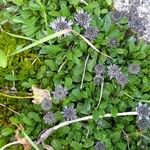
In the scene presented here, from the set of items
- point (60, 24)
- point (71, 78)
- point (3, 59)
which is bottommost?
point (71, 78)

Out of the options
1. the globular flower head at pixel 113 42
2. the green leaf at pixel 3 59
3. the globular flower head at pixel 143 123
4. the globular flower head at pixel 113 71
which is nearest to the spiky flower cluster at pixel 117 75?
the globular flower head at pixel 113 71

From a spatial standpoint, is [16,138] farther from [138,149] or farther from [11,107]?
[138,149]

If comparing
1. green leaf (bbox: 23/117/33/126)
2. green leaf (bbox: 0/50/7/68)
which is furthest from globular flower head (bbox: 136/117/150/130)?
green leaf (bbox: 0/50/7/68)

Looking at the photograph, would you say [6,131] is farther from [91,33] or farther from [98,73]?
[91,33]

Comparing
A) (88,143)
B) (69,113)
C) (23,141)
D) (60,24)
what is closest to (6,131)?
(23,141)

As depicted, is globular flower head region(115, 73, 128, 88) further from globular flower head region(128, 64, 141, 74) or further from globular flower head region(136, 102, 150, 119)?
globular flower head region(136, 102, 150, 119)

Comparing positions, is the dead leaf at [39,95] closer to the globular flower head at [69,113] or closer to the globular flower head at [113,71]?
the globular flower head at [69,113]
